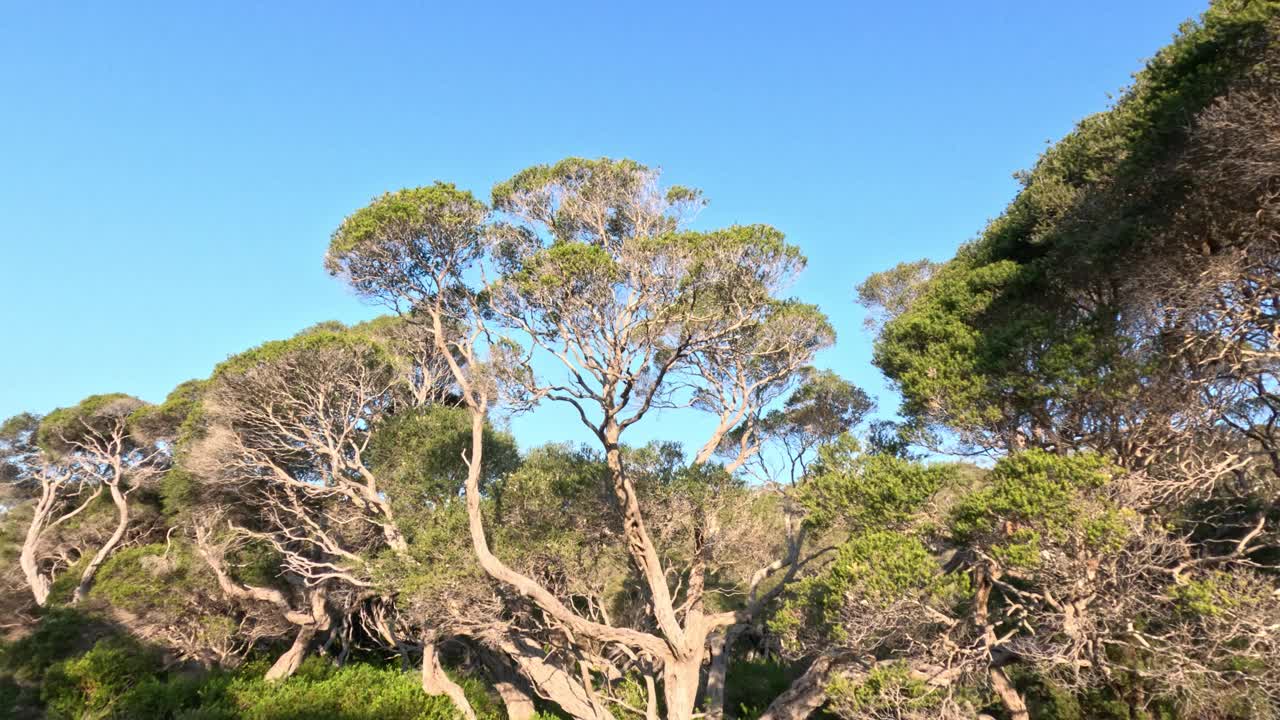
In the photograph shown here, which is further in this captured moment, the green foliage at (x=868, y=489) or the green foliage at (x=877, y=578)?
the green foliage at (x=868, y=489)

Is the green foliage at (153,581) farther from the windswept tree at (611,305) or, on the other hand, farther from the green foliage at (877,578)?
the green foliage at (877,578)

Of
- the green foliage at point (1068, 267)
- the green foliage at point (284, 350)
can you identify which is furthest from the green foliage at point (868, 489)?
the green foliage at point (284, 350)

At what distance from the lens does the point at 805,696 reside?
13758 mm

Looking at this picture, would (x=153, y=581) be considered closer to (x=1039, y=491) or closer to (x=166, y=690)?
(x=166, y=690)

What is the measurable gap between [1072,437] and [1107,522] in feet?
8.91

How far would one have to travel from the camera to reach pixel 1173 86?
9984 mm

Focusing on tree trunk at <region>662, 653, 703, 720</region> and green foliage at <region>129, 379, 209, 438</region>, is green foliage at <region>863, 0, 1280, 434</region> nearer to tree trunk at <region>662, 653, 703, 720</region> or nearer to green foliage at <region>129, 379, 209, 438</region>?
tree trunk at <region>662, 653, 703, 720</region>

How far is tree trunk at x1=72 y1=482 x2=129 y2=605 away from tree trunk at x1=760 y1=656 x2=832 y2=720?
817 inches

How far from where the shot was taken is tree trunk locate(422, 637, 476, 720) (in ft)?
54.4

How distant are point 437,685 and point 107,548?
14.1 metres

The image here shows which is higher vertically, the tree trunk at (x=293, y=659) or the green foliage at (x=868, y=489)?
the green foliage at (x=868, y=489)

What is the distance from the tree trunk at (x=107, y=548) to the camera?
21.6m

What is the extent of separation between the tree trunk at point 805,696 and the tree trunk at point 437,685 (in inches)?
306

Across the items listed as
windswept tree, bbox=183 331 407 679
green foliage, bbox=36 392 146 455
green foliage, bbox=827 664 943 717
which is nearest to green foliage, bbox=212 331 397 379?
windswept tree, bbox=183 331 407 679
